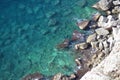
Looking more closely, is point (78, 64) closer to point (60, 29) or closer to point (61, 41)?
point (61, 41)

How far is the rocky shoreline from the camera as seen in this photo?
24953mm

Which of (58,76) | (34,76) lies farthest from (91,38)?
(34,76)

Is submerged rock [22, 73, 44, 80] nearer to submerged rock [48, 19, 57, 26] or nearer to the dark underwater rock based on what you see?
the dark underwater rock

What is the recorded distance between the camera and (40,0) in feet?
120

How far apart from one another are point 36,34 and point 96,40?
24.7 ft

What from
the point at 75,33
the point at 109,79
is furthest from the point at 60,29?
the point at 109,79

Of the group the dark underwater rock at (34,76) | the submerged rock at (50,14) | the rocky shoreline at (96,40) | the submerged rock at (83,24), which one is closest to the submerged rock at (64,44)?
the rocky shoreline at (96,40)

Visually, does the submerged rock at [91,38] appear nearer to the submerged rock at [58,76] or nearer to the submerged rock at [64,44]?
the submerged rock at [64,44]

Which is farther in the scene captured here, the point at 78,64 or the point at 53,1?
the point at 53,1

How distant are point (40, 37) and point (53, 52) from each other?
11.0 feet

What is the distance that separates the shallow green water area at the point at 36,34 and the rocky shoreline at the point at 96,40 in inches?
29.4

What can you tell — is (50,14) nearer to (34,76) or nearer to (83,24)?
(83,24)

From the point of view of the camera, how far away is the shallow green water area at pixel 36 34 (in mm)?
27109

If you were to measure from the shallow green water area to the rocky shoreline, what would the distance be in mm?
747
